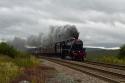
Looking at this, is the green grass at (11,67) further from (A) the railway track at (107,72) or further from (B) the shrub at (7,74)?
(A) the railway track at (107,72)

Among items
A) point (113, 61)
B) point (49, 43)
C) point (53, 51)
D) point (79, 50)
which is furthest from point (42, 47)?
point (113, 61)

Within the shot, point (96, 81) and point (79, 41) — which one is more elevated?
point (79, 41)

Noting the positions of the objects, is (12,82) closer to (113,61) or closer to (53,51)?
(113,61)

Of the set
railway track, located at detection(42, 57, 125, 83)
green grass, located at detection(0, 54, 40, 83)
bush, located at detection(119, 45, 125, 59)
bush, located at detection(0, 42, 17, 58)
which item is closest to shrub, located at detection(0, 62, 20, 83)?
green grass, located at detection(0, 54, 40, 83)

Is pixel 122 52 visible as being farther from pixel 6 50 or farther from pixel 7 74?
pixel 7 74

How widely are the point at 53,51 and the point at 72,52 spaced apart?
1377 centimetres

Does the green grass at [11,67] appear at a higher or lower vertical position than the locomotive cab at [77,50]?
lower

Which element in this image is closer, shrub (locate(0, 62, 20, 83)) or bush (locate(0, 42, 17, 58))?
shrub (locate(0, 62, 20, 83))

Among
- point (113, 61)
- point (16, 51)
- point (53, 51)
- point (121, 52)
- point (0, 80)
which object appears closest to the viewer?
point (0, 80)

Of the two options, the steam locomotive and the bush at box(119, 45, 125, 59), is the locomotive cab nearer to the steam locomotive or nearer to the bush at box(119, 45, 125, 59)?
the steam locomotive

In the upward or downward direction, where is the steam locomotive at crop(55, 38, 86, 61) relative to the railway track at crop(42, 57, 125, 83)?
upward

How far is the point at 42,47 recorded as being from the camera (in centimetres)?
7119

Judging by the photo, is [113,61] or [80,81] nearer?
[80,81]

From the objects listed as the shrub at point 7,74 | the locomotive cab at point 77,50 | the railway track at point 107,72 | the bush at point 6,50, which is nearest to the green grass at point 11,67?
the shrub at point 7,74
